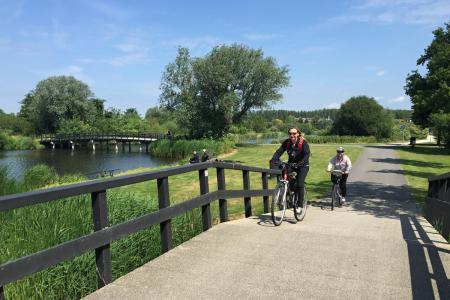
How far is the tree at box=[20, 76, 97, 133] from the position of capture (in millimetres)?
81062

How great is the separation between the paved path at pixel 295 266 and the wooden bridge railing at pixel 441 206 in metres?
0.28

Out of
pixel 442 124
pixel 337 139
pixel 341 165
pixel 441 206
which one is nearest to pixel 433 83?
pixel 442 124

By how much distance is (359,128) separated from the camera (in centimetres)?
8369

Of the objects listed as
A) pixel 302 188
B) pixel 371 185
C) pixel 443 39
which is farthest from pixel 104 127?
pixel 302 188

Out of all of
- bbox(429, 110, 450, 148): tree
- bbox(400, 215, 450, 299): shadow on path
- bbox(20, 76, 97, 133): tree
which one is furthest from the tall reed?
bbox(20, 76, 97, 133): tree

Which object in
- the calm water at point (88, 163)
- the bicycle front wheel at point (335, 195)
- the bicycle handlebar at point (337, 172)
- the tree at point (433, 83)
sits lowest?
the calm water at point (88, 163)

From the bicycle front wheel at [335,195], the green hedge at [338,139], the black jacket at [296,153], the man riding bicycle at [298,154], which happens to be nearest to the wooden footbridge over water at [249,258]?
the man riding bicycle at [298,154]

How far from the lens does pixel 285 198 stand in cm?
762

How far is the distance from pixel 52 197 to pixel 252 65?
4908 centimetres

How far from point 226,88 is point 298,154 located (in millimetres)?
43762

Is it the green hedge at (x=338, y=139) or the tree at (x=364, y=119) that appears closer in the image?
the green hedge at (x=338, y=139)

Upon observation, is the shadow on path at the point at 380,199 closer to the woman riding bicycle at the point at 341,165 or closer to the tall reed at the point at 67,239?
the woman riding bicycle at the point at 341,165

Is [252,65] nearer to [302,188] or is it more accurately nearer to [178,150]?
[178,150]

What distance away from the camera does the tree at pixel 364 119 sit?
82438 mm
